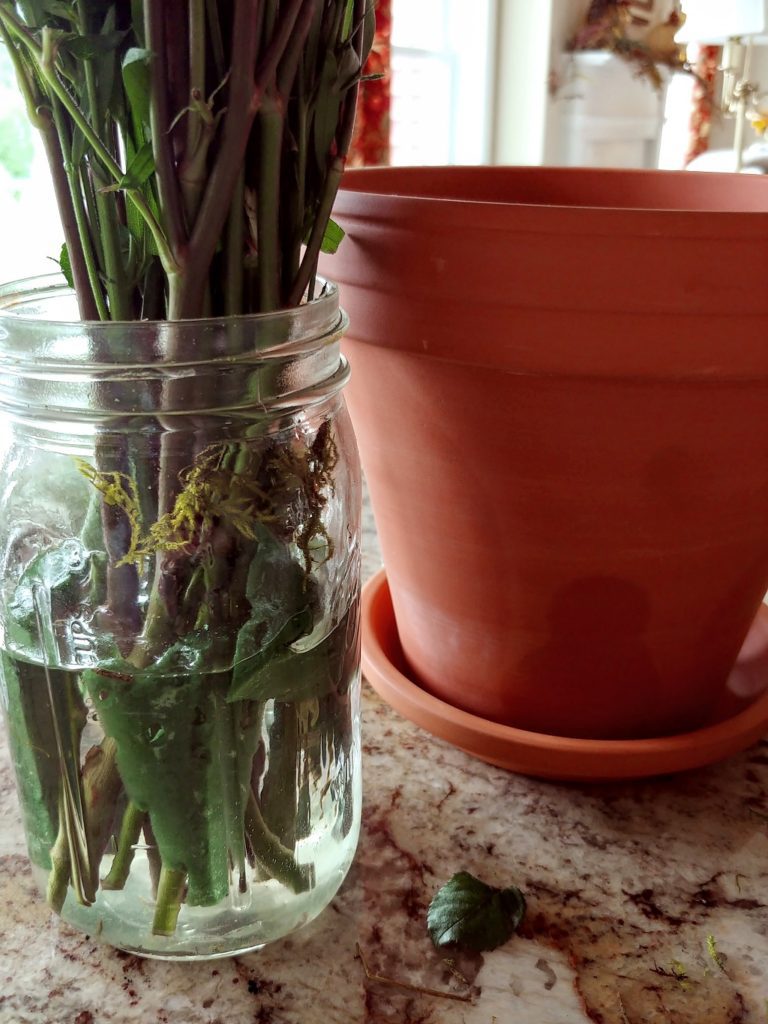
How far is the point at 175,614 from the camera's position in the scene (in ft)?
1.04

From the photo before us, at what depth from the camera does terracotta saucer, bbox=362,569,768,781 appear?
435mm

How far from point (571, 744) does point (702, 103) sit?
14.4 feet

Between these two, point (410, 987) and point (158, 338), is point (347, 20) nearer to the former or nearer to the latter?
point (158, 338)

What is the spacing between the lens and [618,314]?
357 mm

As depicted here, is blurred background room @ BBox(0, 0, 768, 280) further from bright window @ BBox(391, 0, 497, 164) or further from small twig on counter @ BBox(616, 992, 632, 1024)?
small twig on counter @ BBox(616, 992, 632, 1024)

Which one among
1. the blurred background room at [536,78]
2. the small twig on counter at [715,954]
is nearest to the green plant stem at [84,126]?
the small twig on counter at [715,954]

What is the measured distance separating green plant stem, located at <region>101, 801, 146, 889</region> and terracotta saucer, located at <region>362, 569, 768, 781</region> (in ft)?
0.59

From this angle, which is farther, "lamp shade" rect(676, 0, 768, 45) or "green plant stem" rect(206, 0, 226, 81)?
"lamp shade" rect(676, 0, 768, 45)

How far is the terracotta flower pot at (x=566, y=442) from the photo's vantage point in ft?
1.16

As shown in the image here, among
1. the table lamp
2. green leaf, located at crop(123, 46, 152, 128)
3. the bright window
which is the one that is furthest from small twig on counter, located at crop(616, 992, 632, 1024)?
the table lamp

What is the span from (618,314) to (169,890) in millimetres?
285

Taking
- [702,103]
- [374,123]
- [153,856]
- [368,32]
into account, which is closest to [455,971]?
[153,856]

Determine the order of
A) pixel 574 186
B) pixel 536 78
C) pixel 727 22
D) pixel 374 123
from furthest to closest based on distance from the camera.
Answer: pixel 536 78 < pixel 727 22 < pixel 374 123 < pixel 574 186

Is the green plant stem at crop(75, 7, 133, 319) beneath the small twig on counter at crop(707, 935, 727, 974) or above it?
above
